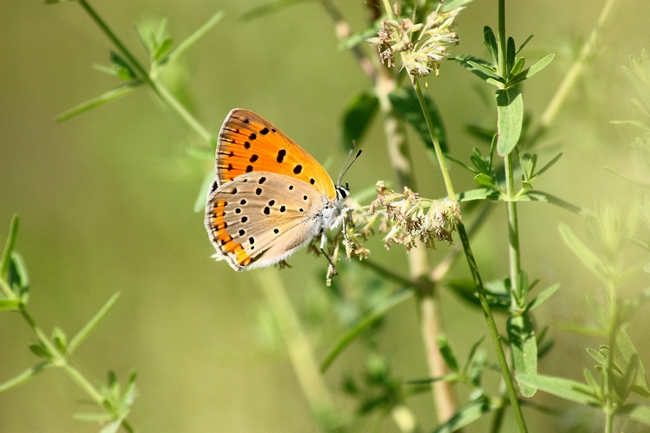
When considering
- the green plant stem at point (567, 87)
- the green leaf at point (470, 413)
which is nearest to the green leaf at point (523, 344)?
the green leaf at point (470, 413)

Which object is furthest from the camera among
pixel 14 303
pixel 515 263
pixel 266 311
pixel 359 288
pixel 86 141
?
pixel 86 141

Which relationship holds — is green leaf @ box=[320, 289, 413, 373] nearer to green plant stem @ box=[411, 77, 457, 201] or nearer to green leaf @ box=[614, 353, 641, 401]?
green plant stem @ box=[411, 77, 457, 201]

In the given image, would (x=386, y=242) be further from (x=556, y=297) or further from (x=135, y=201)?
(x=135, y=201)

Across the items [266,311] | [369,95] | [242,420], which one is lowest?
[242,420]

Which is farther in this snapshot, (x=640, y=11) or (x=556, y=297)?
(x=640, y=11)

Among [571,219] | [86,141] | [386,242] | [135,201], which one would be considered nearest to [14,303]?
[386,242]

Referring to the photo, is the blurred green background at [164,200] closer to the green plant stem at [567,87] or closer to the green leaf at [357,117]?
the green leaf at [357,117]

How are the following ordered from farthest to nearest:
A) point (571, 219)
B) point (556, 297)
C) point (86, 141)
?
1. point (86, 141)
2. point (571, 219)
3. point (556, 297)
